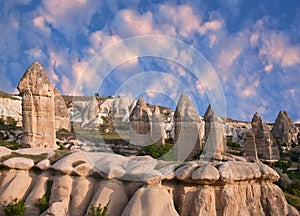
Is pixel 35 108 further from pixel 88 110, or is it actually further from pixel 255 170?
pixel 88 110

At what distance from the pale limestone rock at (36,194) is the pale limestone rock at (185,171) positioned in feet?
14.0

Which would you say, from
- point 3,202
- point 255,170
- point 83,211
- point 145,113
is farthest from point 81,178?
point 145,113

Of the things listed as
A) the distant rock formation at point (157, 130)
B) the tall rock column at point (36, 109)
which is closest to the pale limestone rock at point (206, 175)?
the tall rock column at point (36, 109)

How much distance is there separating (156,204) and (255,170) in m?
3.99

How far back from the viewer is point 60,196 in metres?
9.30

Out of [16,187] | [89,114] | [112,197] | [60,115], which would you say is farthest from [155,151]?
[89,114]

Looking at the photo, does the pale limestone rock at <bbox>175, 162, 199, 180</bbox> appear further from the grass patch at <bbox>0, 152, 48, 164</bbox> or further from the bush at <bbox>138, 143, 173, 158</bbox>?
the bush at <bbox>138, 143, 173, 158</bbox>

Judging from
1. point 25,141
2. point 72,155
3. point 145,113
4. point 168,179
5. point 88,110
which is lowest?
point 168,179

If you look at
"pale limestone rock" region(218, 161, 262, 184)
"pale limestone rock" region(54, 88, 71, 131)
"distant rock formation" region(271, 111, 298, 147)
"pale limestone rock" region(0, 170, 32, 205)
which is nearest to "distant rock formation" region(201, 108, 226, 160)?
"pale limestone rock" region(218, 161, 262, 184)

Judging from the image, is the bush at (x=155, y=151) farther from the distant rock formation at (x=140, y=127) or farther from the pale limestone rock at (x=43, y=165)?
the pale limestone rock at (x=43, y=165)

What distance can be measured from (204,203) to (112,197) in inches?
107

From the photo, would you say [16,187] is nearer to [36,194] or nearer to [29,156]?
[36,194]

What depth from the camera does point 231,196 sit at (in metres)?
9.45

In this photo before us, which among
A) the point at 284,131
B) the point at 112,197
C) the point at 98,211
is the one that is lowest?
the point at 98,211
